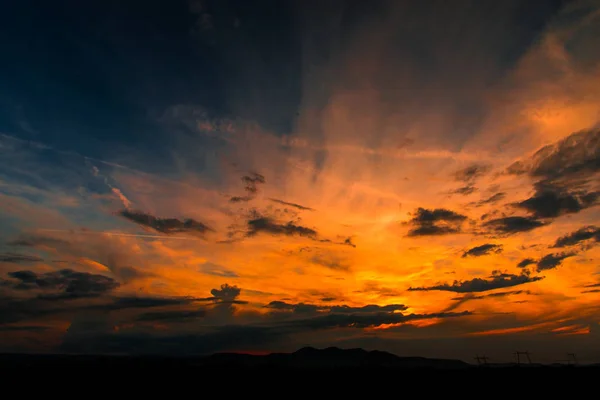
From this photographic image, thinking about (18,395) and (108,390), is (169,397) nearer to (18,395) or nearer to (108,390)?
(108,390)

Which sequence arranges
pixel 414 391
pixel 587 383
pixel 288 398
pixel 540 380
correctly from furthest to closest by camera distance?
pixel 540 380 → pixel 587 383 → pixel 414 391 → pixel 288 398

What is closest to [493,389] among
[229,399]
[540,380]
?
[540,380]

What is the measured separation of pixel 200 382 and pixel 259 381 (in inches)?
878

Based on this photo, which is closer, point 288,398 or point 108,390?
point 288,398

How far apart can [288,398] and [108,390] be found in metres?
58.4

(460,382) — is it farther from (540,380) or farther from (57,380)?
(57,380)

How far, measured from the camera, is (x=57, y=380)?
148 metres

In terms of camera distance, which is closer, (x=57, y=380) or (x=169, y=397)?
(x=169, y=397)

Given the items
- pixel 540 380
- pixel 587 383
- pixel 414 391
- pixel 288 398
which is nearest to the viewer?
pixel 288 398

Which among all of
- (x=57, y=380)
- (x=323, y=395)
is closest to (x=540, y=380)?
(x=323, y=395)

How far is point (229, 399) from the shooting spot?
4188 inches

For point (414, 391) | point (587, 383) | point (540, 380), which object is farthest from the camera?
point (540, 380)

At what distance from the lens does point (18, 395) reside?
109250 millimetres

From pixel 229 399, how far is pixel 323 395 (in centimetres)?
2675
